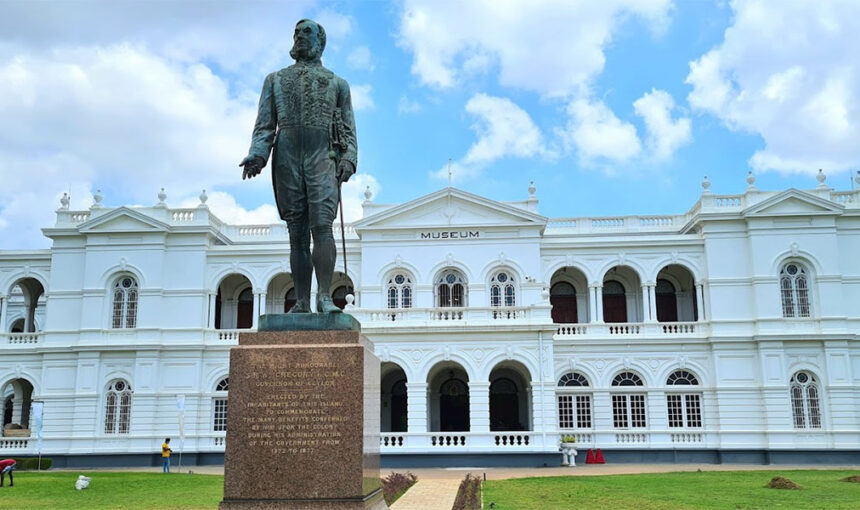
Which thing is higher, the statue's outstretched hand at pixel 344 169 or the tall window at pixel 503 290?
the tall window at pixel 503 290

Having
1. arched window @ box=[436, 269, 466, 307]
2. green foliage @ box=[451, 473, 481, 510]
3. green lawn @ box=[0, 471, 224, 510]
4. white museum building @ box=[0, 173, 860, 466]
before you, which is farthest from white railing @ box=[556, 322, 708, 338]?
green lawn @ box=[0, 471, 224, 510]

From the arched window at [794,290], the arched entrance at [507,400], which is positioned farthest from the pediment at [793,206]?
the arched entrance at [507,400]

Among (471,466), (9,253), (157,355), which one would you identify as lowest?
(471,466)

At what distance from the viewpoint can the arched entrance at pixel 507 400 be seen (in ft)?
115

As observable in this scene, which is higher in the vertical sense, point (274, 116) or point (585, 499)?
point (274, 116)

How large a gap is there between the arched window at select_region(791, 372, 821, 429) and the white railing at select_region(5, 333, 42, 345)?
32.8 meters

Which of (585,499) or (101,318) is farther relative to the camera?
(101,318)

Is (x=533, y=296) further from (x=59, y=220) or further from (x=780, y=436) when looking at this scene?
(x=59, y=220)

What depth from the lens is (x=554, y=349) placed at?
33.5m

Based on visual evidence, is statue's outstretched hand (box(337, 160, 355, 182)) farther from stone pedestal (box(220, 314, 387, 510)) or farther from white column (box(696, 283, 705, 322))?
white column (box(696, 283, 705, 322))

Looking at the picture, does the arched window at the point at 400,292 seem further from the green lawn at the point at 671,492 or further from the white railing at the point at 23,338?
the white railing at the point at 23,338

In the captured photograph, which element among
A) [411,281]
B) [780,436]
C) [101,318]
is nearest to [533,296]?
[411,281]

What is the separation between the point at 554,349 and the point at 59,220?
23052mm

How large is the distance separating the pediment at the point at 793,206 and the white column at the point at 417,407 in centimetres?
1564
